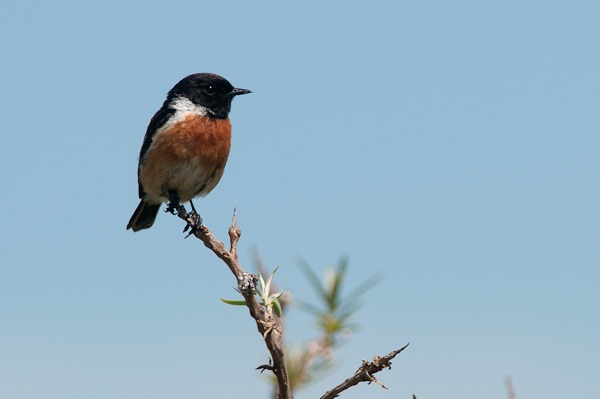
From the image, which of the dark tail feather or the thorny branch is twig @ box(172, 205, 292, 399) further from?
the dark tail feather

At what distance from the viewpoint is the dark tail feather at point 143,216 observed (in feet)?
30.6

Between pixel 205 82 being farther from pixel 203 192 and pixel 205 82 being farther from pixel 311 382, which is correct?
pixel 311 382

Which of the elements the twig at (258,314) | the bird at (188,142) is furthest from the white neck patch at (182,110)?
the twig at (258,314)

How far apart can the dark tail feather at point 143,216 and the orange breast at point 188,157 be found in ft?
3.95

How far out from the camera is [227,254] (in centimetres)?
256

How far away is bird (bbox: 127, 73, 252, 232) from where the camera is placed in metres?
7.86

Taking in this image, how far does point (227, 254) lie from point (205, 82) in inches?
246

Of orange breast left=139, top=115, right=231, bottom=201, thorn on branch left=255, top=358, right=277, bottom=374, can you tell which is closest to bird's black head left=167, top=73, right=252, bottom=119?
orange breast left=139, top=115, right=231, bottom=201

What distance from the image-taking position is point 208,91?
28.2 ft

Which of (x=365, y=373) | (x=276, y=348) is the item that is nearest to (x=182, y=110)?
(x=276, y=348)

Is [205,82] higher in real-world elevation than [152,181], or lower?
higher

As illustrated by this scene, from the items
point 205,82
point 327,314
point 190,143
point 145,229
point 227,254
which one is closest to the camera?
point 327,314

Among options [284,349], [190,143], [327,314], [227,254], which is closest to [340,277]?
[327,314]

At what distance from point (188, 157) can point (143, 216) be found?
182 cm
